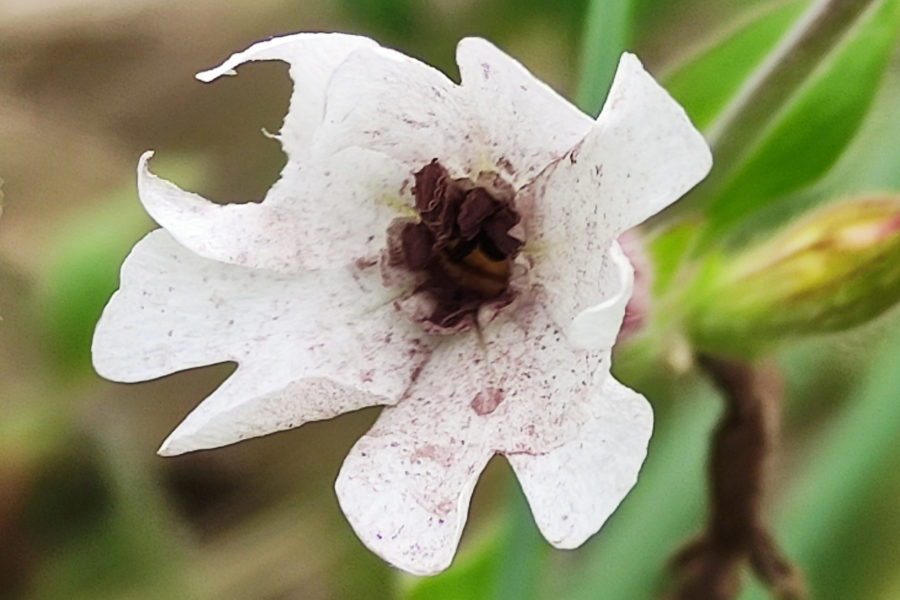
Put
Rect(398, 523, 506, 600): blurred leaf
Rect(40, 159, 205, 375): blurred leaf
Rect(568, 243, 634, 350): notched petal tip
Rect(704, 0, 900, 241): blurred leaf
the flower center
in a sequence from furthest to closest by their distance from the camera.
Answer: Rect(40, 159, 205, 375): blurred leaf < Rect(398, 523, 506, 600): blurred leaf < Rect(704, 0, 900, 241): blurred leaf < the flower center < Rect(568, 243, 634, 350): notched petal tip

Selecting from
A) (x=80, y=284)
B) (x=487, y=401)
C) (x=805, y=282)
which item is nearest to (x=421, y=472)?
(x=487, y=401)

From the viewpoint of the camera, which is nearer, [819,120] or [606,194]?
[606,194]

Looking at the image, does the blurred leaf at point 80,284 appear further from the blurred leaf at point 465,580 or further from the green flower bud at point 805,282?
the green flower bud at point 805,282

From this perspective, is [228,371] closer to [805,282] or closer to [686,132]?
[805,282]

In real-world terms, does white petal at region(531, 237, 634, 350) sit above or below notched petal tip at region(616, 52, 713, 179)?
below

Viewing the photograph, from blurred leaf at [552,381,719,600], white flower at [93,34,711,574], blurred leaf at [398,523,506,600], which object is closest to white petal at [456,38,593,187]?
white flower at [93,34,711,574]

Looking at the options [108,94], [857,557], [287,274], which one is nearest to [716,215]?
[287,274]

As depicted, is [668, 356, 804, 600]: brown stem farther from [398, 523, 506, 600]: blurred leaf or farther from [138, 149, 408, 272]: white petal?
[138, 149, 408, 272]: white petal
